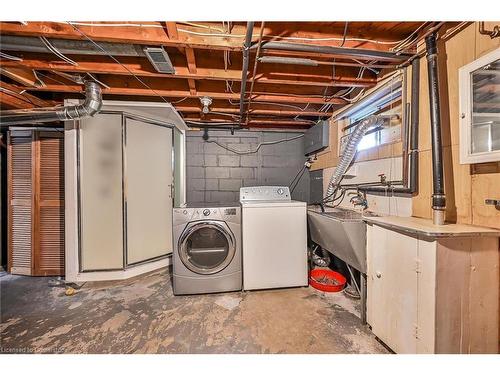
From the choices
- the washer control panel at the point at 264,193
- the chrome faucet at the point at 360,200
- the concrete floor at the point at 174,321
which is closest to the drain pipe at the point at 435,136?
the chrome faucet at the point at 360,200

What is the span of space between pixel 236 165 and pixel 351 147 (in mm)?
1986

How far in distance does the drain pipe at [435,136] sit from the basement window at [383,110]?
349 millimetres

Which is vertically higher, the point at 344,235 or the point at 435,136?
the point at 435,136

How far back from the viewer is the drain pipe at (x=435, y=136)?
1308 millimetres

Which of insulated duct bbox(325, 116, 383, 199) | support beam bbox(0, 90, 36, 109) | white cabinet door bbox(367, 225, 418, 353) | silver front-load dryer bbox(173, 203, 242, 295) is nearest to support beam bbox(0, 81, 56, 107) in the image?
support beam bbox(0, 90, 36, 109)

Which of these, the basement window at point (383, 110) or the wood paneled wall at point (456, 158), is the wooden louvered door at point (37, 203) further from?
the wood paneled wall at point (456, 158)

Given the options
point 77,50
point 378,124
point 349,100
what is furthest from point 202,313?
point 349,100


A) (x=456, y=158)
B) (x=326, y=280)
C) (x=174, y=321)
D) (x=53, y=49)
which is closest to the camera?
(x=456, y=158)

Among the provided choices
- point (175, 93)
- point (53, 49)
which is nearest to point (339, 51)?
point (175, 93)

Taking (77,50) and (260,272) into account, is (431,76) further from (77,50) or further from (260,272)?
(77,50)

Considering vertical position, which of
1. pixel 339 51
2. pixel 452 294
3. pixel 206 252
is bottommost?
pixel 206 252

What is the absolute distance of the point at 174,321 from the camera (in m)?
1.76

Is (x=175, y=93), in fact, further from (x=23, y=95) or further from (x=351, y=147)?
(x=351, y=147)

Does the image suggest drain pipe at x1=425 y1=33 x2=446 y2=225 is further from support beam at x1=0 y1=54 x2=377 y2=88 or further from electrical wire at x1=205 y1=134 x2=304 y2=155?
electrical wire at x1=205 y1=134 x2=304 y2=155
